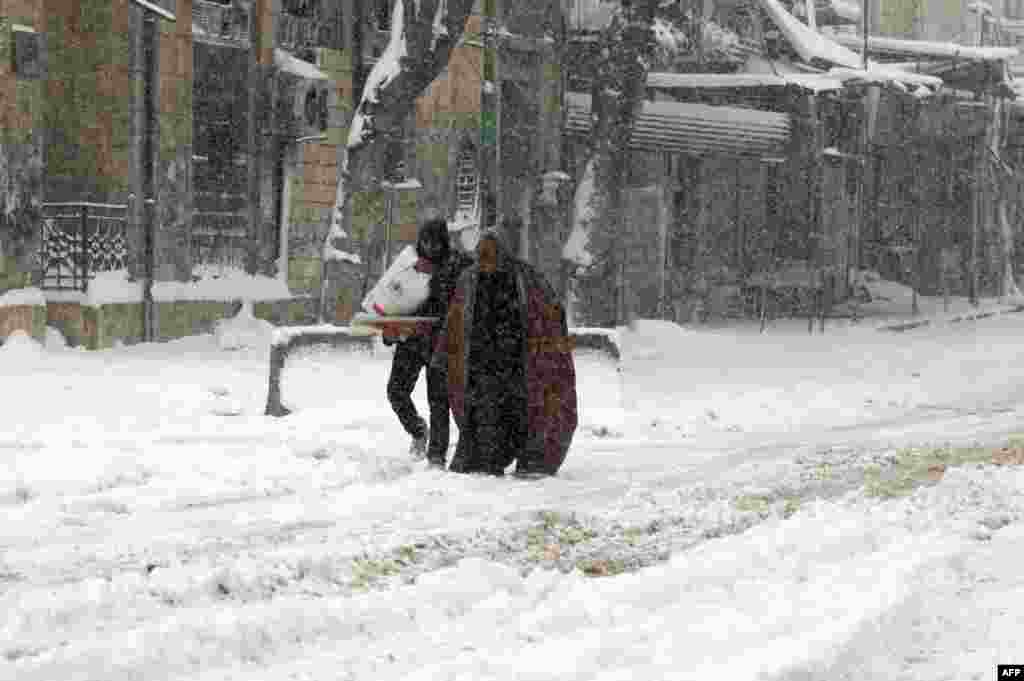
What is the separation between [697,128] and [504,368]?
18886mm

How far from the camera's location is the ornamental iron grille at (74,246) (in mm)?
20047

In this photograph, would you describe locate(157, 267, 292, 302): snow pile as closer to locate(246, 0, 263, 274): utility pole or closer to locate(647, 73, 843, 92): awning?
locate(246, 0, 263, 274): utility pole

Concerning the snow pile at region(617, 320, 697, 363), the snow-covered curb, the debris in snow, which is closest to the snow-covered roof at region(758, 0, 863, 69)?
the snow-covered curb

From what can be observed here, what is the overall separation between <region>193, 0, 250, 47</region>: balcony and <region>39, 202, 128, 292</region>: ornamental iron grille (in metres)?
2.83

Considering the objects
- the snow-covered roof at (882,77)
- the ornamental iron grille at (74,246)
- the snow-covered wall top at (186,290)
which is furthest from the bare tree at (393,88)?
the snow-covered roof at (882,77)

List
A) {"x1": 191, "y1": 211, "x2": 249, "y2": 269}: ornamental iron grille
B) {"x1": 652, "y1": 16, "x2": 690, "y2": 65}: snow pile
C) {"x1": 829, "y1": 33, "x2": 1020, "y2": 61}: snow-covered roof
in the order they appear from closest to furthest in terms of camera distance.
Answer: {"x1": 191, "y1": 211, "x2": 249, "y2": 269}: ornamental iron grille → {"x1": 652, "y1": 16, "x2": 690, "y2": 65}: snow pile → {"x1": 829, "y1": 33, "x2": 1020, "y2": 61}: snow-covered roof

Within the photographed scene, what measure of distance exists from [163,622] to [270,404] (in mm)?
8005

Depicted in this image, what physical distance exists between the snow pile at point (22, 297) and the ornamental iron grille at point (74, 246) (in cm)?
59

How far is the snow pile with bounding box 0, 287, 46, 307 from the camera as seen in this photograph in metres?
18.6

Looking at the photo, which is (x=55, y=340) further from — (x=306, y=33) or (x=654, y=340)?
(x=654, y=340)

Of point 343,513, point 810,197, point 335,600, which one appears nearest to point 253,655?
point 335,600

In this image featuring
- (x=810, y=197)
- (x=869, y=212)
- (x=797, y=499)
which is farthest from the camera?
(x=869, y=212)

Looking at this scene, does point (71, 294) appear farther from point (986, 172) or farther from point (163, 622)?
point (986, 172)

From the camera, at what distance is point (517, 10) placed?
28969 mm
